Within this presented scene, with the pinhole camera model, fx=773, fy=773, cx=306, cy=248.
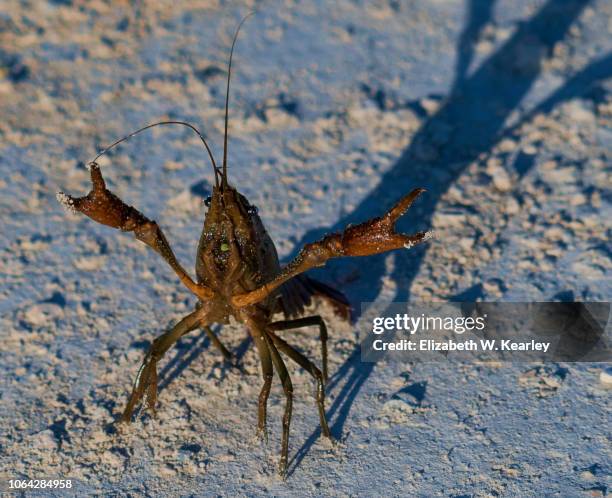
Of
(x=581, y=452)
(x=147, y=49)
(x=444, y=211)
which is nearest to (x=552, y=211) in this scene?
(x=444, y=211)

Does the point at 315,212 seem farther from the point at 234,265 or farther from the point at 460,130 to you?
the point at 234,265

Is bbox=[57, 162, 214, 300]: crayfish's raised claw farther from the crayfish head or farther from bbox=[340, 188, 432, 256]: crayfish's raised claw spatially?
bbox=[340, 188, 432, 256]: crayfish's raised claw

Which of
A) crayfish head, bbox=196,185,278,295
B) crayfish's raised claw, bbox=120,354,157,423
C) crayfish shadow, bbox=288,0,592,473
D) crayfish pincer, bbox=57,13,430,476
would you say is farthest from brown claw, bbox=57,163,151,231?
crayfish shadow, bbox=288,0,592,473

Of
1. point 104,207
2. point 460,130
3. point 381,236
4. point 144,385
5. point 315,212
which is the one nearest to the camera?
point 381,236

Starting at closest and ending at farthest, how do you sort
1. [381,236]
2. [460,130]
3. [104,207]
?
[381,236]
[104,207]
[460,130]

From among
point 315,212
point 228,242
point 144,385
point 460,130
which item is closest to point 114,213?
point 228,242

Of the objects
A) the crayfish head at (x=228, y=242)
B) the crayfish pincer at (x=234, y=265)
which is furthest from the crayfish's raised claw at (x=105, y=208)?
the crayfish head at (x=228, y=242)

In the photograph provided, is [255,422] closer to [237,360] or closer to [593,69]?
[237,360]
